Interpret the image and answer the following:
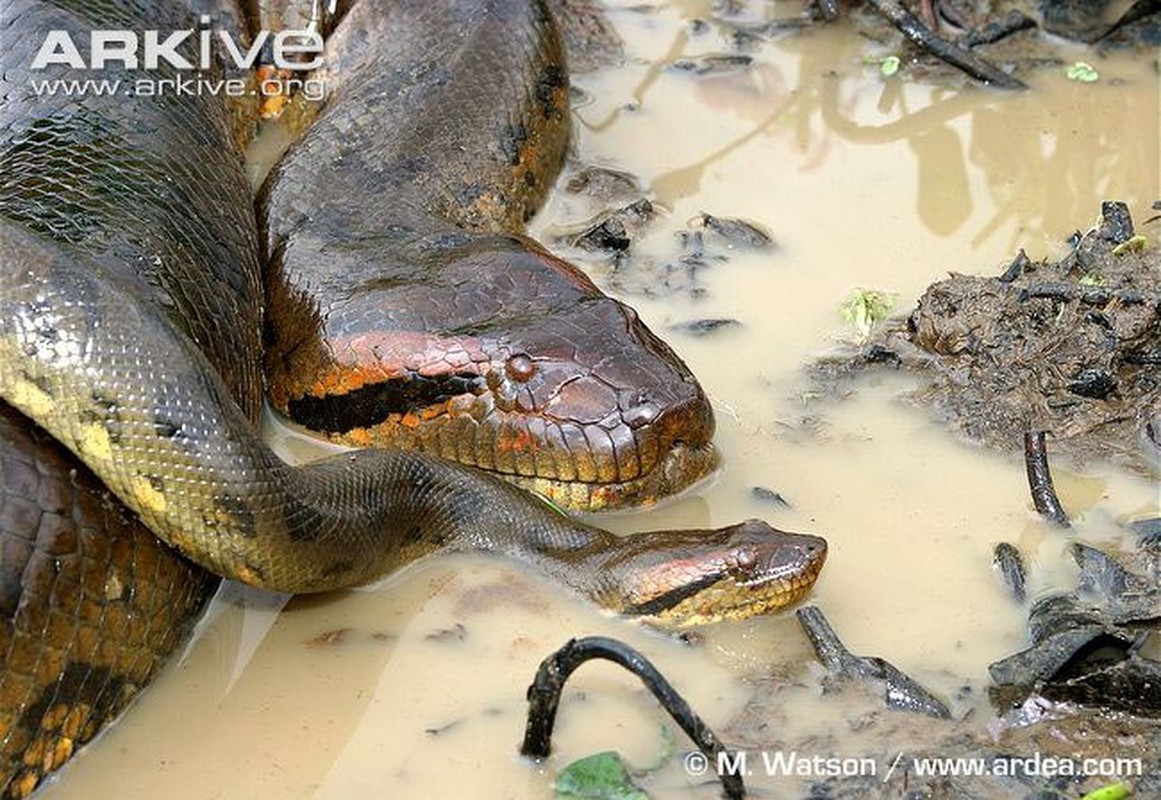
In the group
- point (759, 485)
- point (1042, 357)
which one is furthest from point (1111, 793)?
point (1042, 357)

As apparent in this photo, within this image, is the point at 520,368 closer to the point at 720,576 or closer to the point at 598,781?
the point at 720,576

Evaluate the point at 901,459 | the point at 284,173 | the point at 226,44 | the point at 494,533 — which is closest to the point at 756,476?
the point at 901,459

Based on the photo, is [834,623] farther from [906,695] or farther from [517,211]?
[517,211]

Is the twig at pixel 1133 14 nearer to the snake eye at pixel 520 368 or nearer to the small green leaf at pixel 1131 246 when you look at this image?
the small green leaf at pixel 1131 246

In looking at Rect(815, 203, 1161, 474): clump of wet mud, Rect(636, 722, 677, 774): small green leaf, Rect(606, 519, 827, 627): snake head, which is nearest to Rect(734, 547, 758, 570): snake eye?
Rect(606, 519, 827, 627): snake head

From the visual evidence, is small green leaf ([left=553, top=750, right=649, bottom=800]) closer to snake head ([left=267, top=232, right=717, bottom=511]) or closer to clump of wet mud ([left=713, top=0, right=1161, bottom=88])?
snake head ([left=267, top=232, right=717, bottom=511])

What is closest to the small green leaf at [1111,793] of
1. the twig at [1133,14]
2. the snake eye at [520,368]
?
the snake eye at [520,368]
